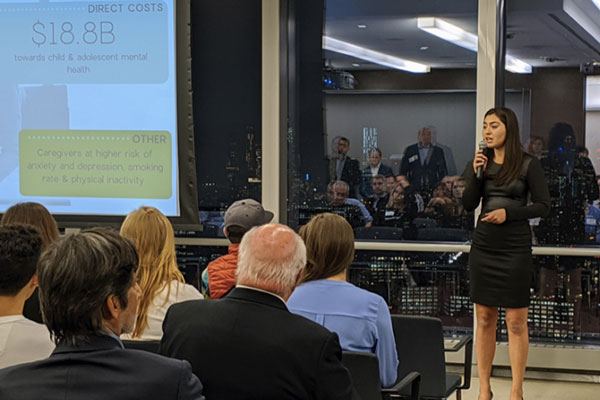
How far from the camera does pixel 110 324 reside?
1.63 meters

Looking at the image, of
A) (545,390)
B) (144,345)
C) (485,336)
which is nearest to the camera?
(144,345)

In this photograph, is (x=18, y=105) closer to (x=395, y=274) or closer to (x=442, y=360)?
(x=395, y=274)

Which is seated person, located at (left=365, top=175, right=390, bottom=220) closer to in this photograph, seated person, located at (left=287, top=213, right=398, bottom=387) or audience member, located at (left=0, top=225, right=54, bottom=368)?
seated person, located at (left=287, top=213, right=398, bottom=387)

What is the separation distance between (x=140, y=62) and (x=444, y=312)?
2.77 m

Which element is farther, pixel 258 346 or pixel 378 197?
pixel 378 197

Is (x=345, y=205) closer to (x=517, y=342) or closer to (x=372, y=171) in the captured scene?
(x=372, y=171)

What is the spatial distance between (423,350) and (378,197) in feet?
8.38

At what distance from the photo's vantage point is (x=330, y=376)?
2066 mm

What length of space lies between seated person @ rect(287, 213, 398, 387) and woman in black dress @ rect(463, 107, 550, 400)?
1.89m

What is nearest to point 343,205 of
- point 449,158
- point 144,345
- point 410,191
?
point 410,191

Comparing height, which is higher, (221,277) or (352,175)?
(352,175)

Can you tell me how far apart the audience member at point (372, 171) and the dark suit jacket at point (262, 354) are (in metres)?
3.60

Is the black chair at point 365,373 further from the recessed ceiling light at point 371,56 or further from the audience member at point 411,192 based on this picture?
the recessed ceiling light at point 371,56

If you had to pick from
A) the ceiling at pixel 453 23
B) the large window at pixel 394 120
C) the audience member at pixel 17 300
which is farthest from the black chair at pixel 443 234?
the audience member at pixel 17 300
